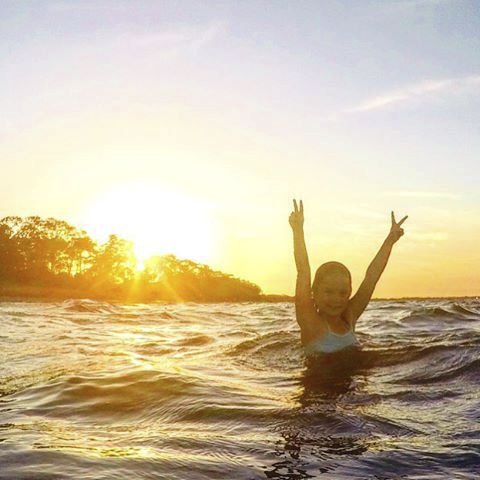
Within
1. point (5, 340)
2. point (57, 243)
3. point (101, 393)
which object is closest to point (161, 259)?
point (57, 243)

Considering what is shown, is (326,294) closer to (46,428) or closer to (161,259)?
(46,428)

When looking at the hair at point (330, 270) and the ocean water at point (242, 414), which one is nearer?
the ocean water at point (242, 414)

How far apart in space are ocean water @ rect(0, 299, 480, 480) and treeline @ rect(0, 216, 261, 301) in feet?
189

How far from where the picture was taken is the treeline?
67.2 m

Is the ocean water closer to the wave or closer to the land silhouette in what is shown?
the wave

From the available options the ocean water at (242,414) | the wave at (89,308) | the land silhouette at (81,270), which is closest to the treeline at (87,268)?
the land silhouette at (81,270)

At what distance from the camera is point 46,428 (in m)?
4.49

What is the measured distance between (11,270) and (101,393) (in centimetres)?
6482

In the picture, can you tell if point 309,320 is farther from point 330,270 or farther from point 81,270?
point 81,270

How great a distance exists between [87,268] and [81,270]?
2.97 feet

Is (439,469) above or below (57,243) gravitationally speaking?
below

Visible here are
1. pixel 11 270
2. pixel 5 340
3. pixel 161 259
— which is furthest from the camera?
pixel 161 259

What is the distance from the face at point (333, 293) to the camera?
784cm

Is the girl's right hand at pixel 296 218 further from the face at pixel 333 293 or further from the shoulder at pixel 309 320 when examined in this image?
the shoulder at pixel 309 320
